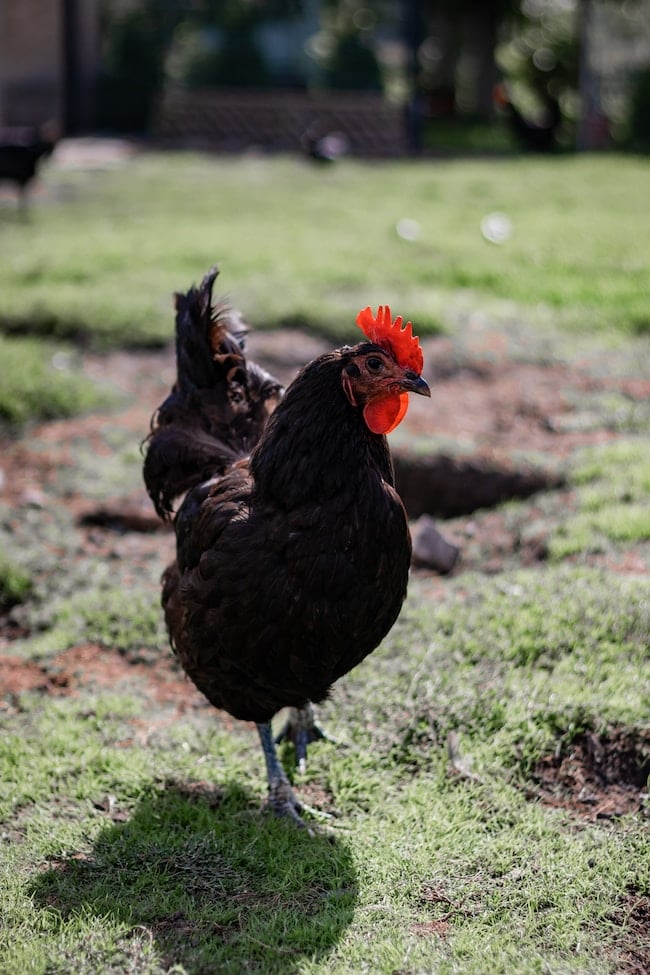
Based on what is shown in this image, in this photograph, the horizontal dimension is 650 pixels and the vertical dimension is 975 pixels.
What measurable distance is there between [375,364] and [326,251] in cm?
683

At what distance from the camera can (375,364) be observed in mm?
2881

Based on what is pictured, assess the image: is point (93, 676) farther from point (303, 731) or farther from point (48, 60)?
point (48, 60)

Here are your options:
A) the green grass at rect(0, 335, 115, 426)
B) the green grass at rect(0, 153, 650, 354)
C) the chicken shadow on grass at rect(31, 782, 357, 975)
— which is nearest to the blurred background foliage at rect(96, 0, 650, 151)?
the green grass at rect(0, 153, 650, 354)

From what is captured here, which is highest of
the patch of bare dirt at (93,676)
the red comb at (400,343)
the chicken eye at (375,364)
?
the red comb at (400,343)

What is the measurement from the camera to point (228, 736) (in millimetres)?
3768

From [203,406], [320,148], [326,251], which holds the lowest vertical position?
[320,148]

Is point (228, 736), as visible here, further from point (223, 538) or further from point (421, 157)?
point (421, 157)

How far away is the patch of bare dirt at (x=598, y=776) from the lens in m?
3.31

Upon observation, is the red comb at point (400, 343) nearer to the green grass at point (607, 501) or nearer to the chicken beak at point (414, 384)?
the chicken beak at point (414, 384)

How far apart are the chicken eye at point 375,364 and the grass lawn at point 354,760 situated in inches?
55.1

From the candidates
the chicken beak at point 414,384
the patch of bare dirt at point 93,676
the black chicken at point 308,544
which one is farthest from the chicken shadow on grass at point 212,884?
the chicken beak at point 414,384

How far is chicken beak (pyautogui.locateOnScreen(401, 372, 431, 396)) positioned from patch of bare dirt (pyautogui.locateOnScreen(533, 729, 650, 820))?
1.42 meters

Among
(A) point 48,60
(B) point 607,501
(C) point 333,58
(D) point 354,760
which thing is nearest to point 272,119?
(C) point 333,58

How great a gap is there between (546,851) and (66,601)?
7.84 ft
